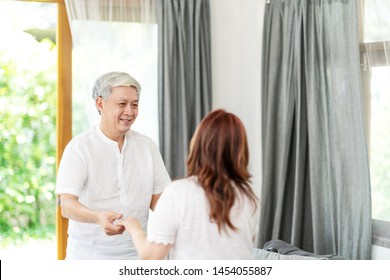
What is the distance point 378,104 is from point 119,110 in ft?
4.56

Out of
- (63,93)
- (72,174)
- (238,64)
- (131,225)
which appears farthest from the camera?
(238,64)

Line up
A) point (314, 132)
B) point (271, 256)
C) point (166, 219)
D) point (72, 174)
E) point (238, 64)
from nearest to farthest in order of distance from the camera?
point (166, 219) → point (72, 174) → point (271, 256) → point (314, 132) → point (238, 64)

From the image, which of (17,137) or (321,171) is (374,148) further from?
(17,137)

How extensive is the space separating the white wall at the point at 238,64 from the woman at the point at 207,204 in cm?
224

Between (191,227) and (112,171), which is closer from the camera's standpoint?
(191,227)

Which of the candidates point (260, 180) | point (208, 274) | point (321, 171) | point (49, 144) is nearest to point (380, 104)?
point (321, 171)

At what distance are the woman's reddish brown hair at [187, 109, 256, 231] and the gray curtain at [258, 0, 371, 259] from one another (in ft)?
4.96

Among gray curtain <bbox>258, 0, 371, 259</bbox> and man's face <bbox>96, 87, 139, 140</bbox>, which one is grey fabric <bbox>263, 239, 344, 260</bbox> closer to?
gray curtain <bbox>258, 0, 371, 259</bbox>

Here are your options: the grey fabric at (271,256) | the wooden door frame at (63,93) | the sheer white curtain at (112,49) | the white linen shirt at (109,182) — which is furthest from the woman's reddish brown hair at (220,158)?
the wooden door frame at (63,93)

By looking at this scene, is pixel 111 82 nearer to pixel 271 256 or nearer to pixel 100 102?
pixel 100 102

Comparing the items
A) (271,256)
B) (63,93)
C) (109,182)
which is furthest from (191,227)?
(63,93)

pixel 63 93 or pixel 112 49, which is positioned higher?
pixel 112 49

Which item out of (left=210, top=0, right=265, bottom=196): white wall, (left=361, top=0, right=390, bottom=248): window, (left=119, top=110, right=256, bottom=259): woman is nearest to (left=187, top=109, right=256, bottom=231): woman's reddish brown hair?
(left=119, top=110, right=256, bottom=259): woman

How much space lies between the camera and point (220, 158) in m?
1.84
